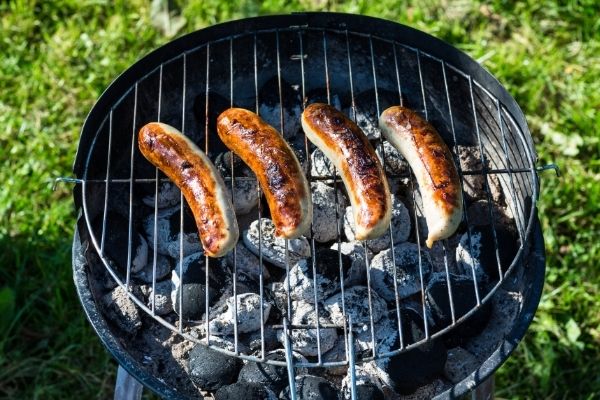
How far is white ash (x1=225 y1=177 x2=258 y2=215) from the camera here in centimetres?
327

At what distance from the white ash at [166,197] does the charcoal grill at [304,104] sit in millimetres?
49

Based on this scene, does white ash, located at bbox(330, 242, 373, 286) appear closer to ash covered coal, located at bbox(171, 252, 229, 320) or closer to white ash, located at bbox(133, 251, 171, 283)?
ash covered coal, located at bbox(171, 252, 229, 320)

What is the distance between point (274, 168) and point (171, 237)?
69 centimetres

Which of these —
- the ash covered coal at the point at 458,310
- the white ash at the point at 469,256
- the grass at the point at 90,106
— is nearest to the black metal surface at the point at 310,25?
the white ash at the point at 469,256

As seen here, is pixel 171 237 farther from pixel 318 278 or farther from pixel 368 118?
pixel 368 118

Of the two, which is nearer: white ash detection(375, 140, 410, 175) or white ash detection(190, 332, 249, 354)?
white ash detection(190, 332, 249, 354)

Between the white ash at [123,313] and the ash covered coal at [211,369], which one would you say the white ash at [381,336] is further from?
the white ash at [123,313]

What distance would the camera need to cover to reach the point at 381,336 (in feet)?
9.73

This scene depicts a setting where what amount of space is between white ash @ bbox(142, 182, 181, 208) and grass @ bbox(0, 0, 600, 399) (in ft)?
3.09

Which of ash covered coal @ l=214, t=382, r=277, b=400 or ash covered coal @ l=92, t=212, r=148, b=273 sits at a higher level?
ash covered coal @ l=92, t=212, r=148, b=273

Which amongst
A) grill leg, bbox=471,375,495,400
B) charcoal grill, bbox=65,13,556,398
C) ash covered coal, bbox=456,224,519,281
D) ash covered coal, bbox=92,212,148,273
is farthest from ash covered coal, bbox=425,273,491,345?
ash covered coal, bbox=92,212,148,273

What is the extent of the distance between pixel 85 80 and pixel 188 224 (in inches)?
75.8

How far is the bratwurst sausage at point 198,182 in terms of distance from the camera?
2.73 metres

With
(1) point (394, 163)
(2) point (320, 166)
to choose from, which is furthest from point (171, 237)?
(1) point (394, 163)
